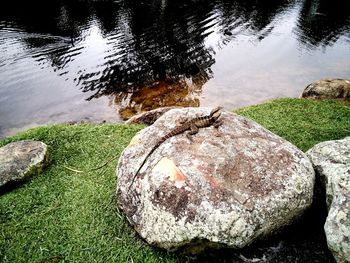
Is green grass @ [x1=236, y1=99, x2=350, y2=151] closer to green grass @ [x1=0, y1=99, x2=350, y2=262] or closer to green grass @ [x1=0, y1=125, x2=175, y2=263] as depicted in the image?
green grass @ [x1=0, y1=99, x2=350, y2=262]

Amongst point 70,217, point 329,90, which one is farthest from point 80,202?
point 329,90

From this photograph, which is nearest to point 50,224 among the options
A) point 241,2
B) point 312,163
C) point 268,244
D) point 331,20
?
point 268,244

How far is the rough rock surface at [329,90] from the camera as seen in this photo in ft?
33.1

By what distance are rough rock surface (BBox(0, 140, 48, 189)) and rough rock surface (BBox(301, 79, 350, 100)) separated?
841 centimetres

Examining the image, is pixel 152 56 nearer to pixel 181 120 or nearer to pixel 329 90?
pixel 329 90

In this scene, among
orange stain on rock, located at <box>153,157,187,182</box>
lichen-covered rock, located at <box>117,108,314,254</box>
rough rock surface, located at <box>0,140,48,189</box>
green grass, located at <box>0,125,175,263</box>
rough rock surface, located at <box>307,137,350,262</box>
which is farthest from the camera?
rough rock surface, located at <box>0,140,48,189</box>

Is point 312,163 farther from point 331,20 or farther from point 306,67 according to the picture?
point 331,20

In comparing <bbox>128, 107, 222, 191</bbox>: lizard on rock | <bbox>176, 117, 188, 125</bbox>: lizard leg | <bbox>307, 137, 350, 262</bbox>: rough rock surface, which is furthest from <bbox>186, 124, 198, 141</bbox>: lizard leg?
<bbox>307, 137, 350, 262</bbox>: rough rock surface

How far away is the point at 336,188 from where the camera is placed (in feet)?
12.8

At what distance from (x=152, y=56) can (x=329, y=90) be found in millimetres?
8371

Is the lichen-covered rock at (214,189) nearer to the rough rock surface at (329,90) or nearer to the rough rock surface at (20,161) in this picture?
the rough rock surface at (20,161)

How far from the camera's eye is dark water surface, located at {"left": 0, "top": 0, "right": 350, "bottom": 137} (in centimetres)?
1189

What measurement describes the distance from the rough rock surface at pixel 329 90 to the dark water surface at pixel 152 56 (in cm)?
168

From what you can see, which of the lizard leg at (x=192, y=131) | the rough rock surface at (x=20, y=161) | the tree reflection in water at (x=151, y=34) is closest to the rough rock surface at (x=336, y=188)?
the lizard leg at (x=192, y=131)
